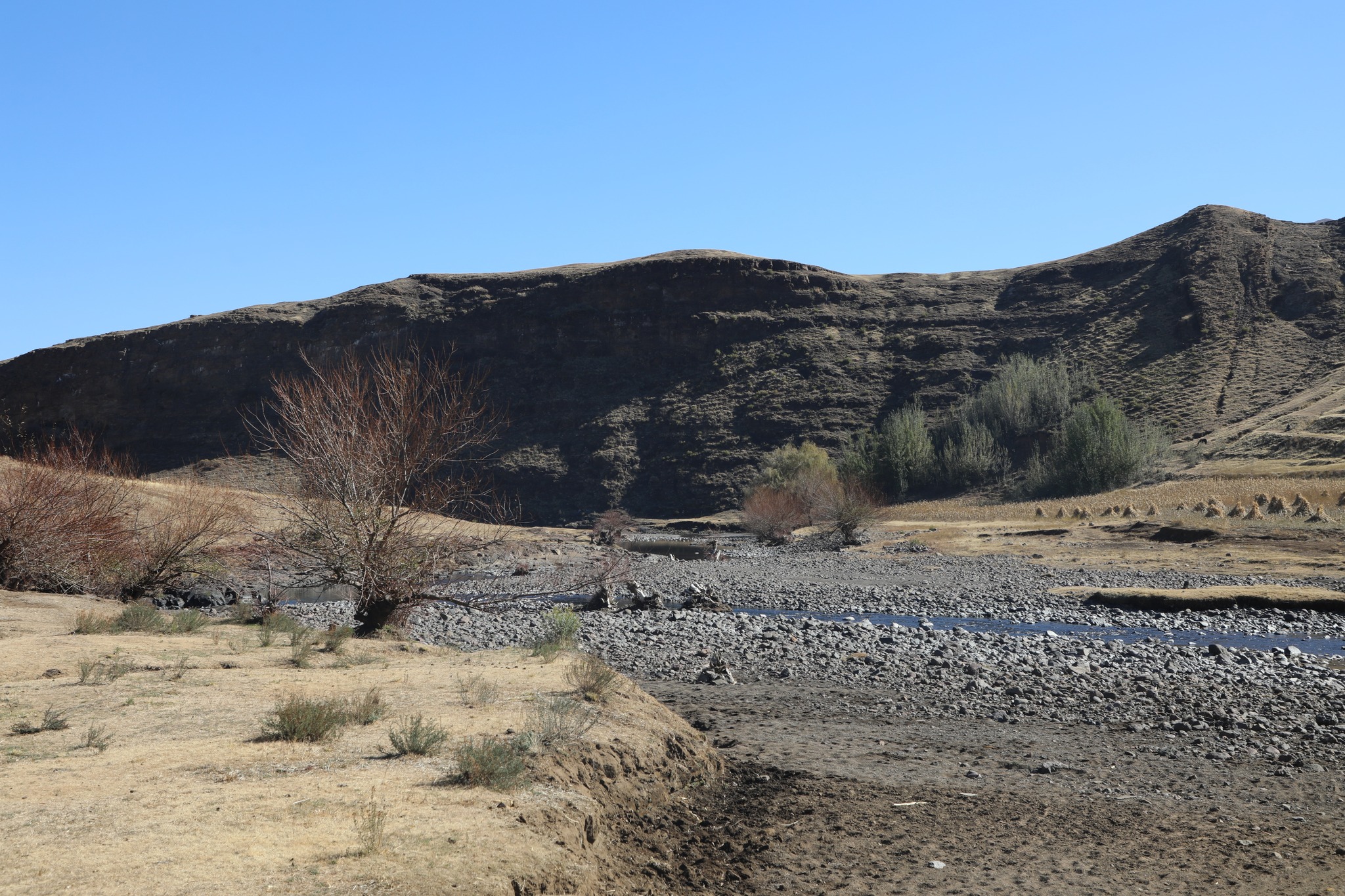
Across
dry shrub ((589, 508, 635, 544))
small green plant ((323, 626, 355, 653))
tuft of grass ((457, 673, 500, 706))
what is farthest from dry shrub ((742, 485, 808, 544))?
tuft of grass ((457, 673, 500, 706))

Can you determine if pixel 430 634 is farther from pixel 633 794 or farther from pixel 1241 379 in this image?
pixel 1241 379

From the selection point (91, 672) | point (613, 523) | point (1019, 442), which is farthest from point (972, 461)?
point (91, 672)

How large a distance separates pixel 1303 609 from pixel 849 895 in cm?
1652

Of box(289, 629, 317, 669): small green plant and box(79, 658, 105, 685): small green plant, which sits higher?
box(79, 658, 105, 685): small green plant

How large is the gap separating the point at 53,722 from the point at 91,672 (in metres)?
2.82

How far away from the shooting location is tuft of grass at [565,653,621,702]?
8734 millimetres

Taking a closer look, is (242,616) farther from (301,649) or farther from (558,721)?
(558,721)

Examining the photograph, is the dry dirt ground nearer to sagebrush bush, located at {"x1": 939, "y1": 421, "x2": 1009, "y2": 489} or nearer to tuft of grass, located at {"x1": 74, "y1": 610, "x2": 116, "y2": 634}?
tuft of grass, located at {"x1": 74, "y1": 610, "x2": 116, "y2": 634}

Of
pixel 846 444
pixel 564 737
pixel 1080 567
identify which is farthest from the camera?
→ pixel 846 444

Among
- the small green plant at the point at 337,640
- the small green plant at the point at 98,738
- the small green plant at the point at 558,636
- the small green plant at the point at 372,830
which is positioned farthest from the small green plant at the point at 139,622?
the small green plant at the point at 372,830

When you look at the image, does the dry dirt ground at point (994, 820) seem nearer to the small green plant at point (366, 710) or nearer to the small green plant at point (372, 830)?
the small green plant at point (372, 830)

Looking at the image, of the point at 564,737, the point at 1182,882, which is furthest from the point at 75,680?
the point at 1182,882

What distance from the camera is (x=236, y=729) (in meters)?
7.39

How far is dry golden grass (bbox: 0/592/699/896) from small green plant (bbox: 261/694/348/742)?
0.11m
